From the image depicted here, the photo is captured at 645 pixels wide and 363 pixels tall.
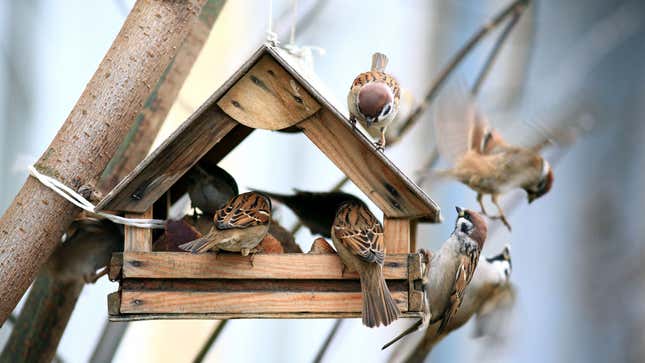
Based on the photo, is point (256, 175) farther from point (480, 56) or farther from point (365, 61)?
point (480, 56)

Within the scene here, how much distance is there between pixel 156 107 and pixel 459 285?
41.5 inches

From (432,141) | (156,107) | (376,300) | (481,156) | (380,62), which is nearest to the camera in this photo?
(376,300)

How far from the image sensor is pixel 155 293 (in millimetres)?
1949

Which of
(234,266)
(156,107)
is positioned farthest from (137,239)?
(156,107)

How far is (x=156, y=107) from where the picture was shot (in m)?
2.74

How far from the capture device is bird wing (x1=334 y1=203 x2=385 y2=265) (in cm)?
192

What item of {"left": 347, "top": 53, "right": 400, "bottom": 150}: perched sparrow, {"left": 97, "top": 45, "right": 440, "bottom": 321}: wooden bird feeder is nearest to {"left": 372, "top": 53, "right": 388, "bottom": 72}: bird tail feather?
{"left": 347, "top": 53, "right": 400, "bottom": 150}: perched sparrow

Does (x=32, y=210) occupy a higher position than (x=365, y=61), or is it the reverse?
(x=365, y=61)

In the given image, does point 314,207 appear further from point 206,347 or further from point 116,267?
point 116,267

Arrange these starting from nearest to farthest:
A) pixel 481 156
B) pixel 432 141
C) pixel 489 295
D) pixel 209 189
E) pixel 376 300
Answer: pixel 376 300
pixel 209 189
pixel 489 295
pixel 481 156
pixel 432 141

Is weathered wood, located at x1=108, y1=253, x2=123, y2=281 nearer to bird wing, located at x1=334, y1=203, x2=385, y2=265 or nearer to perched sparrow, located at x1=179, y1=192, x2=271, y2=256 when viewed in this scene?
perched sparrow, located at x1=179, y1=192, x2=271, y2=256

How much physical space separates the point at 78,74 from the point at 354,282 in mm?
2377

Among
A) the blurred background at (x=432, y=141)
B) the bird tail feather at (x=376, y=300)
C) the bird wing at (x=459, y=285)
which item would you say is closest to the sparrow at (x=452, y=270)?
the bird wing at (x=459, y=285)

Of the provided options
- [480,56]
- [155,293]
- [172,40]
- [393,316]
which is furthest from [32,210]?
[480,56]
